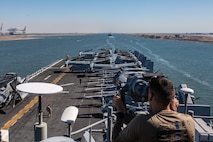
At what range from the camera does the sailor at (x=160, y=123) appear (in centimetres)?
271

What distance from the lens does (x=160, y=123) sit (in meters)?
2.71

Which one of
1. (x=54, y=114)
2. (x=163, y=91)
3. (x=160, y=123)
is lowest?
(x=54, y=114)

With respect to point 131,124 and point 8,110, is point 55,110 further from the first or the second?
point 131,124

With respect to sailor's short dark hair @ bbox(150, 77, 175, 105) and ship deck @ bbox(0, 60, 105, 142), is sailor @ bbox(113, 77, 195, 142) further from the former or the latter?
ship deck @ bbox(0, 60, 105, 142)

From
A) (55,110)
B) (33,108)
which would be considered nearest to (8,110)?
(33,108)

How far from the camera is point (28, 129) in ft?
51.2

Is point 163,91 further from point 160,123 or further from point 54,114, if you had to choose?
point 54,114

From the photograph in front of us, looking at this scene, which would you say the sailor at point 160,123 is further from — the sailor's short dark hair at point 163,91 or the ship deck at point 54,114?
the ship deck at point 54,114

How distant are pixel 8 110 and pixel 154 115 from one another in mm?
18505

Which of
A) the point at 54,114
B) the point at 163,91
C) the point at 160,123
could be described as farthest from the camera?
the point at 54,114

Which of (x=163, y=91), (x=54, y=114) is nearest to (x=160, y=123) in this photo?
(x=163, y=91)

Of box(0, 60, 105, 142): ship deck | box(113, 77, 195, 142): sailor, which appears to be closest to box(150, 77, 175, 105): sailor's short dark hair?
box(113, 77, 195, 142): sailor

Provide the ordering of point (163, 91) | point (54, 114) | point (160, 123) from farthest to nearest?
point (54, 114)
point (163, 91)
point (160, 123)

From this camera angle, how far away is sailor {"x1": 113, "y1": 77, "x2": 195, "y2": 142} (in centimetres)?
271
